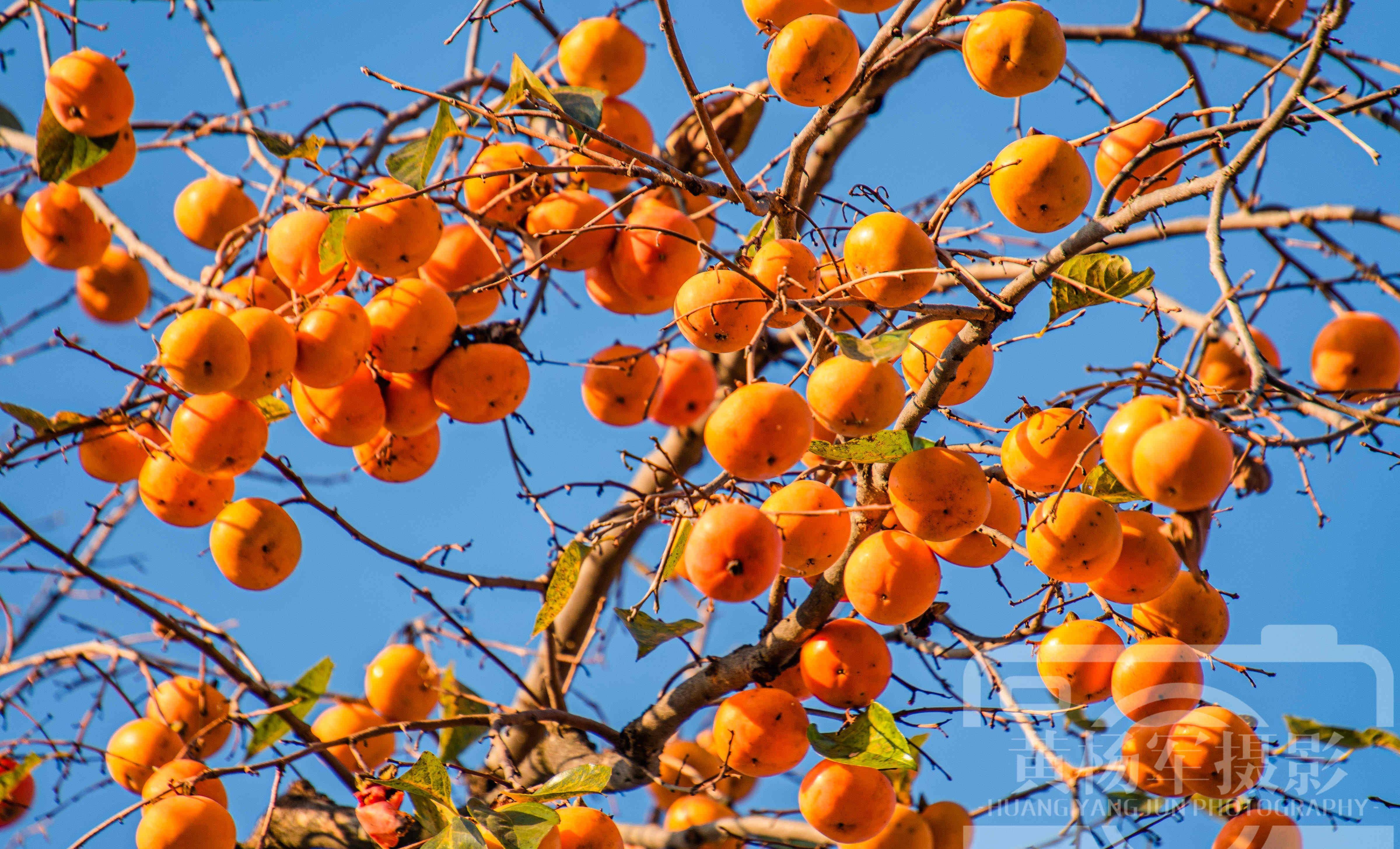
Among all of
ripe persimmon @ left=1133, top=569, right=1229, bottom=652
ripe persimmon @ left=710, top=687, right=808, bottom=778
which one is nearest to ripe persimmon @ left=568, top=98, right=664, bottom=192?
ripe persimmon @ left=710, top=687, right=808, bottom=778

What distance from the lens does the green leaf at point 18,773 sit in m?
2.98

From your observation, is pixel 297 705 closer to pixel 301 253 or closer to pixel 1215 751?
pixel 301 253

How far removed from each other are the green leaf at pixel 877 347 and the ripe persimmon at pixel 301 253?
1.43 m

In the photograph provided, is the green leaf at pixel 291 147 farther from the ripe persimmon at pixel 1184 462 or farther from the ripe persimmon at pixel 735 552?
the ripe persimmon at pixel 1184 462

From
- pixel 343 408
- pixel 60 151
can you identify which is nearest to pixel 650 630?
pixel 343 408

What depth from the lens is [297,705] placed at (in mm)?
2789

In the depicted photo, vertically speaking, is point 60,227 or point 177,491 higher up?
point 60,227

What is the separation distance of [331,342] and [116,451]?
2.79 feet

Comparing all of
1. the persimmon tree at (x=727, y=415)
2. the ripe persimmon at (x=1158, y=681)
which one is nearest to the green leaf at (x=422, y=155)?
the persimmon tree at (x=727, y=415)

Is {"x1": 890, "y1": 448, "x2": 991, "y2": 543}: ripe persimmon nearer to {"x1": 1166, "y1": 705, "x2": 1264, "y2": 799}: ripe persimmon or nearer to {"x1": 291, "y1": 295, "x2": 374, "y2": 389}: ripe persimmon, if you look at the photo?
{"x1": 1166, "y1": 705, "x2": 1264, "y2": 799}: ripe persimmon

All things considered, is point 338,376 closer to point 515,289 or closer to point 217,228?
point 515,289

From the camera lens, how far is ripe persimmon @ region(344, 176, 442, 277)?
2.57m

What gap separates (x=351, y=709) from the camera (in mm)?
3406

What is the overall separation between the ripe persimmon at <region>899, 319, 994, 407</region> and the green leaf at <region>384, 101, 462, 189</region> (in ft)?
3.76
